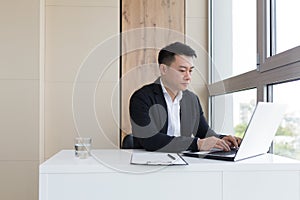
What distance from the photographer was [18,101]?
2.79 metres

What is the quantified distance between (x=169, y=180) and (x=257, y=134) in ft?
1.24

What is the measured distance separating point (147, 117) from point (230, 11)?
1.43 m

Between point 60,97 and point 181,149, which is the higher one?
point 60,97

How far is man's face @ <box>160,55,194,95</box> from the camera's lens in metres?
1.85

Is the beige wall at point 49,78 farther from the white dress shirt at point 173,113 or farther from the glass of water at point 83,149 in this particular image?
the glass of water at point 83,149

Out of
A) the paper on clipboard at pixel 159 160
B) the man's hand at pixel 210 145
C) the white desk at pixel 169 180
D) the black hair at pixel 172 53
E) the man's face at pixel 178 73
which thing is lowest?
the white desk at pixel 169 180

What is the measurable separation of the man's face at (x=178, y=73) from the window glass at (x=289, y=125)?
18.5 inches

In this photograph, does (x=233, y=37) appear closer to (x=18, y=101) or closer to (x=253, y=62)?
(x=253, y=62)

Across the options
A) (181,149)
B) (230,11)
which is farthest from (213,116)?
(181,149)

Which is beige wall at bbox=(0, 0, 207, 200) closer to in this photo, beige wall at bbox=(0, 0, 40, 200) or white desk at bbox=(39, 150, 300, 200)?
beige wall at bbox=(0, 0, 40, 200)

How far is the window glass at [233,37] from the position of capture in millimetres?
2375

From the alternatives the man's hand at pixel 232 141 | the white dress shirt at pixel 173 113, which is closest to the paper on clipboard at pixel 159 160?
the man's hand at pixel 232 141

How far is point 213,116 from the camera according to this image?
3082mm

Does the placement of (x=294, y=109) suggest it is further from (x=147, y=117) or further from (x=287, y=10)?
(x=147, y=117)
